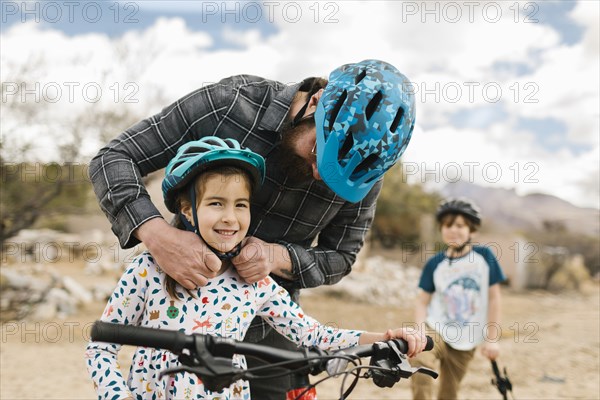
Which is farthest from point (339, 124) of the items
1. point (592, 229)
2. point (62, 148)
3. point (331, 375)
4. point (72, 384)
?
point (592, 229)

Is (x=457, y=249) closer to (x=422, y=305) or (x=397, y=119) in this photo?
(x=422, y=305)

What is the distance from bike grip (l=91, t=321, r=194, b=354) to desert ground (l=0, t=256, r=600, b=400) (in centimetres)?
622

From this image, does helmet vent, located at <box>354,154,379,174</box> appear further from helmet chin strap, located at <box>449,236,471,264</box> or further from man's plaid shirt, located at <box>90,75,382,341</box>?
helmet chin strap, located at <box>449,236,471,264</box>

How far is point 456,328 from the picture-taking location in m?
5.79

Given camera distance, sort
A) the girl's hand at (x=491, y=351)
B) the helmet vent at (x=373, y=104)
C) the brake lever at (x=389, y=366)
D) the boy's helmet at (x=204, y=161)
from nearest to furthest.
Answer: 1. the brake lever at (x=389, y=366)
2. the boy's helmet at (x=204, y=161)
3. the helmet vent at (x=373, y=104)
4. the girl's hand at (x=491, y=351)

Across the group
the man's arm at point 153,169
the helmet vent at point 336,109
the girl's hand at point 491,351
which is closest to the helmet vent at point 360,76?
the helmet vent at point 336,109

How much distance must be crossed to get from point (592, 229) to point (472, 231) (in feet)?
57.5

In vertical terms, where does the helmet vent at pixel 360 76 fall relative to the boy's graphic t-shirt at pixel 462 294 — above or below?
above

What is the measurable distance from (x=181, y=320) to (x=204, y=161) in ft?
2.11

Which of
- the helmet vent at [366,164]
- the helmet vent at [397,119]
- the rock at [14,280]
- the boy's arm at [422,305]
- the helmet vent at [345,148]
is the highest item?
the helmet vent at [397,119]

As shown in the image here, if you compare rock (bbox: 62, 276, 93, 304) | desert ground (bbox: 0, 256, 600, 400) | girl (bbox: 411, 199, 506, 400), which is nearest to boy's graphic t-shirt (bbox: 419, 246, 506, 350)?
girl (bbox: 411, 199, 506, 400)

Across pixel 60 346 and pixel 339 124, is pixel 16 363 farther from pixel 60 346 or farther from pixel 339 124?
pixel 339 124

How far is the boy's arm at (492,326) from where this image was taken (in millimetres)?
5438

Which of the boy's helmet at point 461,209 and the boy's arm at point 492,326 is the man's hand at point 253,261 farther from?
the boy's helmet at point 461,209
